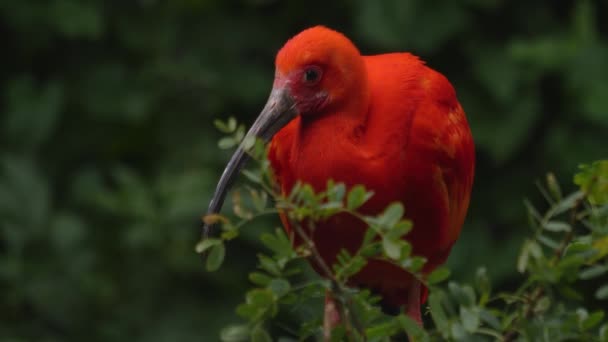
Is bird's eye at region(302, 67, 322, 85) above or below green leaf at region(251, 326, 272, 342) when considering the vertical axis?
above

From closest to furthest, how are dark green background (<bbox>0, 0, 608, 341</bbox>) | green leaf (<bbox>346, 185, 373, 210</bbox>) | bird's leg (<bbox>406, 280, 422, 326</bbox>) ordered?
green leaf (<bbox>346, 185, 373, 210</bbox>) → bird's leg (<bbox>406, 280, 422, 326</bbox>) → dark green background (<bbox>0, 0, 608, 341</bbox>)

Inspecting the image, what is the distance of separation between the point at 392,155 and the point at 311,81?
0.25 metres

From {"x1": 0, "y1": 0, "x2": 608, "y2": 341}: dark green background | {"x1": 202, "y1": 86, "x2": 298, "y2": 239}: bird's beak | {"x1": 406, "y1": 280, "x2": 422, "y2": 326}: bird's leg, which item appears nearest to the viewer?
{"x1": 202, "y1": 86, "x2": 298, "y2": 239}: bird's beak

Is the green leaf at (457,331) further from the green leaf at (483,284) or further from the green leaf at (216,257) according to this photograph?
the green leaf at (216,257)

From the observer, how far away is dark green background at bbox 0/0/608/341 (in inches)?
200

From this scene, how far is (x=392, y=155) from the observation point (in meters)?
2.92

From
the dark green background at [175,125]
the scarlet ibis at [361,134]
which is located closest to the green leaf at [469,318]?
the scarlet ibis at [361,134]

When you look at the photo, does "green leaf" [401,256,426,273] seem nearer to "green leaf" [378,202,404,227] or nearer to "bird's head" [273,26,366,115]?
"green leaf" [378,202,404,227]

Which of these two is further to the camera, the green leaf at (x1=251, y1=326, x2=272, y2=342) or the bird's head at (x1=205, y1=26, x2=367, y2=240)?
the bird's head at (x1=205, y1=26, x2=367, y2=240)

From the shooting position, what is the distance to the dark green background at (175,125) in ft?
16.7

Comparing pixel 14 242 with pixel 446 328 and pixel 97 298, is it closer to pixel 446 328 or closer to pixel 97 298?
pixel 97 298

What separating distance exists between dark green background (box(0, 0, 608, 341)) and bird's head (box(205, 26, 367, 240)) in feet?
6.89

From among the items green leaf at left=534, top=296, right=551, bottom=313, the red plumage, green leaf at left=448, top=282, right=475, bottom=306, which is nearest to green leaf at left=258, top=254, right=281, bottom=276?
green leaf at left=448, top=282, right=475, bottom=306

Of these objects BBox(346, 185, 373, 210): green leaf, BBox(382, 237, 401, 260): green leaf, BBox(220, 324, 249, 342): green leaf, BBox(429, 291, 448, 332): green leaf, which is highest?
BBox(346, 185, 373, 210): green leaf
